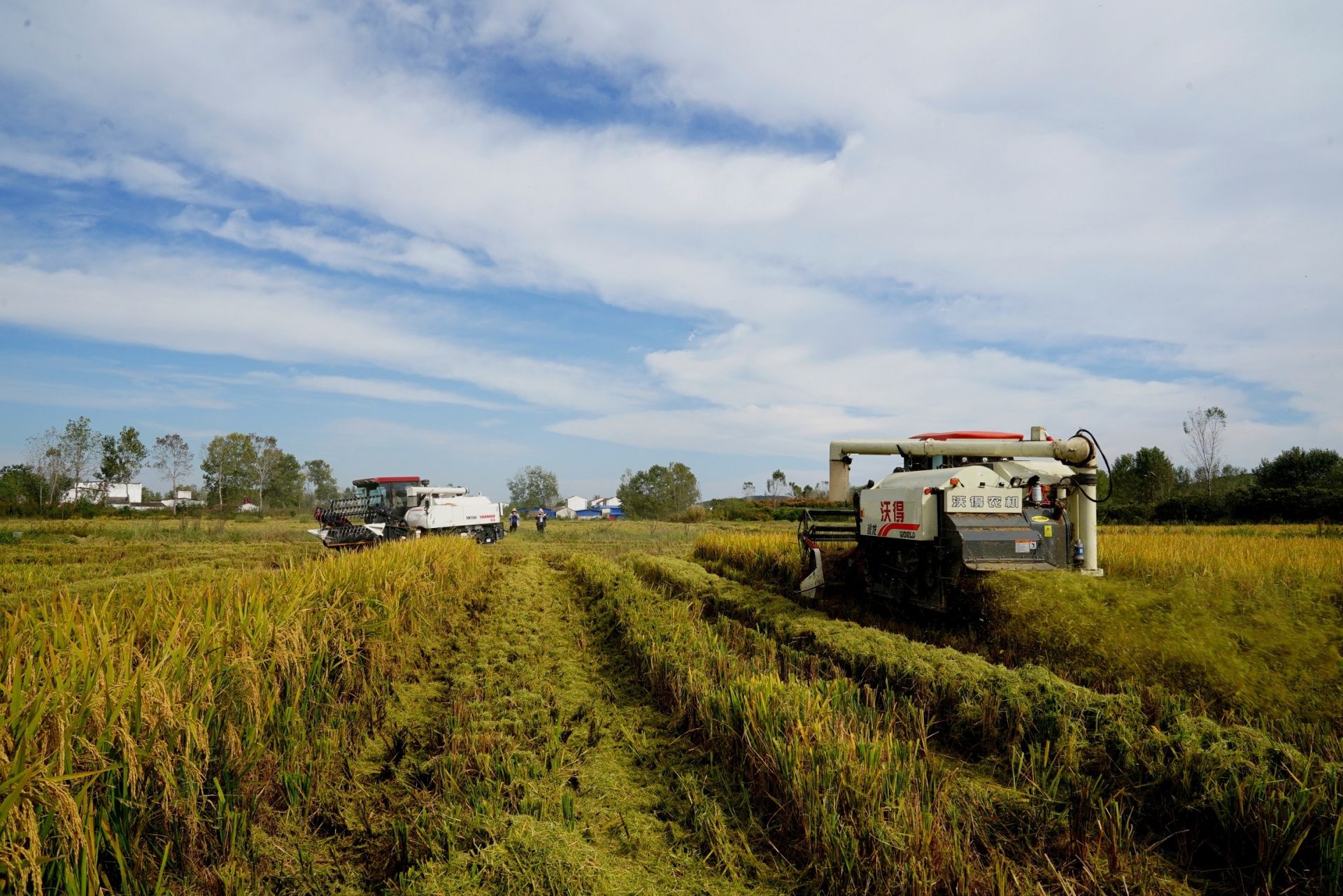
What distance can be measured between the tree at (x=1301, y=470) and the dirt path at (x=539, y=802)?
3580 centimetres

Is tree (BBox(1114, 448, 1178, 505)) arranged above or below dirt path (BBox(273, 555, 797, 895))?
above

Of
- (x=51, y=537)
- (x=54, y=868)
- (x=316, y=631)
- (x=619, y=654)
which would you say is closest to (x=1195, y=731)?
(x=619, y=654)

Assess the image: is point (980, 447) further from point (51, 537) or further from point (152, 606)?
point (51, 537)

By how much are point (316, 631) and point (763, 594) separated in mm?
6135

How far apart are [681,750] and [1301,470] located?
127 feet

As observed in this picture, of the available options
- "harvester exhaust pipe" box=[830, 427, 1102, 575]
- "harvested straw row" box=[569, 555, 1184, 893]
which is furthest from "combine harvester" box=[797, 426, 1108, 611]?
"harvested straw row" box=[569, 555, 1184, 893]

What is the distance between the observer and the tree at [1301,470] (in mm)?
30094

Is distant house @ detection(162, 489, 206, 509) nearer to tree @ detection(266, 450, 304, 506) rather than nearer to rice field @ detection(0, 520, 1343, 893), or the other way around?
tree @ detection(266, 450, 304, 506)

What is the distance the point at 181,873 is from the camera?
10.6 feet

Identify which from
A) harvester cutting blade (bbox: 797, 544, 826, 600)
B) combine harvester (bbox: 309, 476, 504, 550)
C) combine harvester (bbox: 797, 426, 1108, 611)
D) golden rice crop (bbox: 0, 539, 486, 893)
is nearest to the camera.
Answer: golden rice crop (bbox: 0, 539, 486, 893)

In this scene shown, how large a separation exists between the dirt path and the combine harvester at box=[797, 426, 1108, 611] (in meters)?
3.78

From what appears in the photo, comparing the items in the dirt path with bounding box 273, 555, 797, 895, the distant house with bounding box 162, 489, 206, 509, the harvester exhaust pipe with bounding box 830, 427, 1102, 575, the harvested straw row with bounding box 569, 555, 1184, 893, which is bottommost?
the dirt path with bounding box 273, 555, 797, 895

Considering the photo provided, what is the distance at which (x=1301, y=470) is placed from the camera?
103 feet

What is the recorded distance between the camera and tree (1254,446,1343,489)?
3009cm
